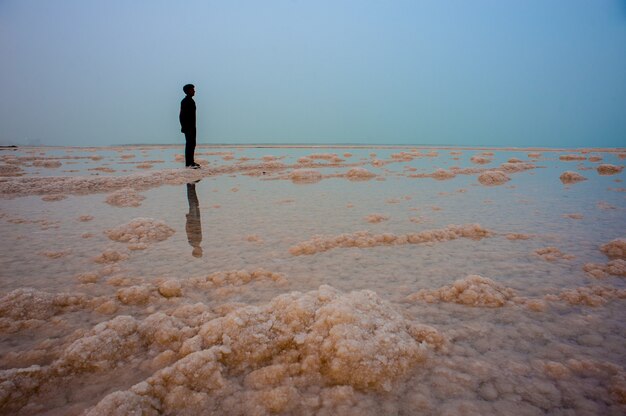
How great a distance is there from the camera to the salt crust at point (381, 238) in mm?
4258

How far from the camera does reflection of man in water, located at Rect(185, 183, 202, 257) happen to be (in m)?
4.32

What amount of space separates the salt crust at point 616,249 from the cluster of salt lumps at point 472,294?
2.03 meters

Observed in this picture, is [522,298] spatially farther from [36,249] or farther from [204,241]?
[36,249]

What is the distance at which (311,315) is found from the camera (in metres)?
2.38

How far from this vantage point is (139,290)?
298cm

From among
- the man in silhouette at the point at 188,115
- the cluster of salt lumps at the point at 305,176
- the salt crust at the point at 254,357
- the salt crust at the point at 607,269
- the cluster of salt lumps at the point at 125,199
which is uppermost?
the man in silhouette at the point at 188,115

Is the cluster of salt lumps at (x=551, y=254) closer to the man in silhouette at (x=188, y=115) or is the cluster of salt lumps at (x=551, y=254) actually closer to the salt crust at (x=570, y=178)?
the salt crust at (x=570, y=178)

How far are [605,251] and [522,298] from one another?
7.03 ft

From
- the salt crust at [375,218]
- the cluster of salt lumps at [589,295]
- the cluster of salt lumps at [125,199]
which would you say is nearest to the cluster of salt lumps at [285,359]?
the cluster of salt lumps at [589,295]

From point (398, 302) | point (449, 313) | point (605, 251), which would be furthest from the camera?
point (605, 251)

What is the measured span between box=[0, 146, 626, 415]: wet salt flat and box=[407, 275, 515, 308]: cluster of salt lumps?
0.6 inches

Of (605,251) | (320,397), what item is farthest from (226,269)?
(605,251)

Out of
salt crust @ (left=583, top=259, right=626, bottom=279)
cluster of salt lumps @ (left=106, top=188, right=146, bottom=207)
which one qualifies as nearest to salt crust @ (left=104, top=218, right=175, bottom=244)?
cluster of salt lumps @ (left=106, top=188, right=146, bottom=207)

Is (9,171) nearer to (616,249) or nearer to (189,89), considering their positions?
(189,89)
